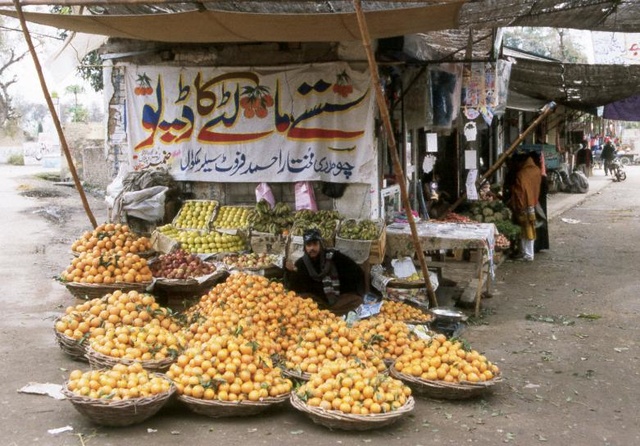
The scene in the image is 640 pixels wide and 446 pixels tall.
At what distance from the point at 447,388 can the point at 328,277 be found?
225 centimetres

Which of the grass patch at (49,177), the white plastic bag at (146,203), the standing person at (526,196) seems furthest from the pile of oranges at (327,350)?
the grass patch at (49,177)

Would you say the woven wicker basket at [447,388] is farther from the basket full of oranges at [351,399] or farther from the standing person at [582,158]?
the standing person at [582,158]

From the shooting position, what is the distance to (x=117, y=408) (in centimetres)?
440

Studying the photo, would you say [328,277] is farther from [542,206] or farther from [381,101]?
[542,206]

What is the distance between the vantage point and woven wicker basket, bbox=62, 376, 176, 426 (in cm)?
439

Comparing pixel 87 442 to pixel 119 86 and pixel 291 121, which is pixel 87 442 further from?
pixel 119 86

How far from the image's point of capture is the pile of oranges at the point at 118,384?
4.48 metres

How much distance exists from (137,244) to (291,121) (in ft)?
7.63

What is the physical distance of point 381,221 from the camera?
25.9ft

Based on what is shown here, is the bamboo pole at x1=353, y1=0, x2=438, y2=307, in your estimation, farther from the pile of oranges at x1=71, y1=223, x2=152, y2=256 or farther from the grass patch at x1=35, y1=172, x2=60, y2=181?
the grass patch at x1=35, y1=172, x2=60, y2=181

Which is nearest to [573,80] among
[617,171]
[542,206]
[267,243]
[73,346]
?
[542,206]

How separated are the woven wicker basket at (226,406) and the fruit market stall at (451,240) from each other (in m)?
3.46

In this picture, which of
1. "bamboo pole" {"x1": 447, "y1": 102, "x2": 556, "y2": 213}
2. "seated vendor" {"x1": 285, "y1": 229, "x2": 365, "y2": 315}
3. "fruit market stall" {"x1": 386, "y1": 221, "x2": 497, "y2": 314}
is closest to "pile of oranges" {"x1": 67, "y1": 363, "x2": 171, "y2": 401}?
"seated vendor" {"x1": 285, "y1": 229, "x2": 365, "y2": 315}

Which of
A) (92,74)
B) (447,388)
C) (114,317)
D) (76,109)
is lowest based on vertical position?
(447,388)
